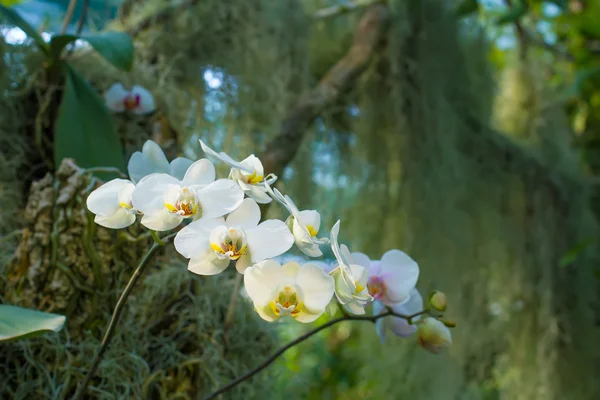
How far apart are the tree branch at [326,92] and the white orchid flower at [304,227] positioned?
0.43m

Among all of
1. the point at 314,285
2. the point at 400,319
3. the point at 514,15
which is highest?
the point at 314,285

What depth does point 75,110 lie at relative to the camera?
0.60 metres

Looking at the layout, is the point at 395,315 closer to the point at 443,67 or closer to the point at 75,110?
the point at 75,110

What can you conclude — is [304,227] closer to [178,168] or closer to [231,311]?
[178,168]

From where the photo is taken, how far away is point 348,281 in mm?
318

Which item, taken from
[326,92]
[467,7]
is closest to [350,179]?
[326,92]

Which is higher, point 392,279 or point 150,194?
point 150,194

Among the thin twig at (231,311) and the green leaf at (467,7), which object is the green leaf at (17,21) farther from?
the green leaf at (467,7)

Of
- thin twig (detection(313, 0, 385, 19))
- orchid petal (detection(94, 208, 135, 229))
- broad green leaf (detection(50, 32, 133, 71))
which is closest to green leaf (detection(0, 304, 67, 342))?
orchid petal (detection(94, 208, 135, 229))

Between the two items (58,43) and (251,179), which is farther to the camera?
(58,43)

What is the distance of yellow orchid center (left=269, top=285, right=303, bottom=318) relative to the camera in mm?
313

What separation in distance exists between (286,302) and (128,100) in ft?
1.47

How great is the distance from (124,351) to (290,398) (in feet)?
0.91

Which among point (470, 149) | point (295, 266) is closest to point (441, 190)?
point (470, 149)
